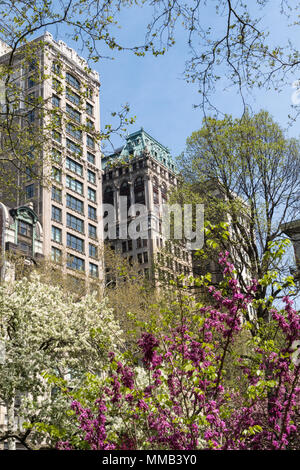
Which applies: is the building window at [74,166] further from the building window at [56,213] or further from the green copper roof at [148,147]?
the green copper roof at [148,147]

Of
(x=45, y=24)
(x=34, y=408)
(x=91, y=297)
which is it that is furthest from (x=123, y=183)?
(x=45, y=24)

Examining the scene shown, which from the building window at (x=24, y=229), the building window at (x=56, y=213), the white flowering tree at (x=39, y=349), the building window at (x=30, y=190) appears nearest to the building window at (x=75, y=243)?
the building window at (x=56, y=213)

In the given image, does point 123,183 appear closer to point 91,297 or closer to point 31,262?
point 31,262

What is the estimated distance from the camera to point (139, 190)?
314 feet

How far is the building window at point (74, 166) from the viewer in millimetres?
63969

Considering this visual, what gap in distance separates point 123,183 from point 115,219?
338 inches

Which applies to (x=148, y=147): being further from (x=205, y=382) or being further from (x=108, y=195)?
(x=205, y=382)

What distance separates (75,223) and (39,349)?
141ft

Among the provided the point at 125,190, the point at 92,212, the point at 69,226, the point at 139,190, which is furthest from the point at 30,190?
the point at 125,190

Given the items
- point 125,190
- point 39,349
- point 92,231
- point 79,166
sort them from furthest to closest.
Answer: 1. point 125,190
2. point 79,166
3. point 92,231
4. point 39,349

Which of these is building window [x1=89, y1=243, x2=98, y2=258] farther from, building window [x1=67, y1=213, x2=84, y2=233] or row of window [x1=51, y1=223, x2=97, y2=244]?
building window [x1=67, y1=213, x2=84, y2=233]

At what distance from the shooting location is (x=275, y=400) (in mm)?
8273

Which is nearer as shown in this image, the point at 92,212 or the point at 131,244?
the point at 92,212

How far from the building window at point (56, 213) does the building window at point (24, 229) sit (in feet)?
18.9
